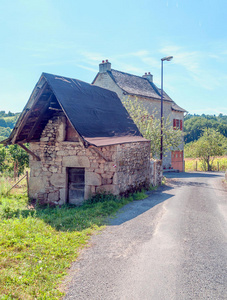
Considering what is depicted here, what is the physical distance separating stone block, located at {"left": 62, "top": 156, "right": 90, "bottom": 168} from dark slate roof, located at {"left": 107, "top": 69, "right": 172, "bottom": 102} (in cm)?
1244

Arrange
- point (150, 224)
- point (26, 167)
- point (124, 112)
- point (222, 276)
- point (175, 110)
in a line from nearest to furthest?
1. point (222, 276)
2. point (150, 224)
3. point (124, 112)
4. point (26, 167)
5. point (175, 110)

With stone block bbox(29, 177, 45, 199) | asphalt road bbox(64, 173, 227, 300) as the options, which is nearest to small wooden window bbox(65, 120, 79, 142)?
stone block bbox(29, 177, 45, 199)

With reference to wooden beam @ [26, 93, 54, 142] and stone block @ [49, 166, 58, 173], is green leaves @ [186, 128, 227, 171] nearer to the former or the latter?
stone block @ [49, 166, 58, 173]

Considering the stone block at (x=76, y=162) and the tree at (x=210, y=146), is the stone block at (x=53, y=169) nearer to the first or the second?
the stone block at (x=76, y=162)

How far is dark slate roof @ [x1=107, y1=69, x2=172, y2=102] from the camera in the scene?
2152 centimetres

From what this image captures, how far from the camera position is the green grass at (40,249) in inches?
147

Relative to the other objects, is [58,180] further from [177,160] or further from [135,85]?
[177,160]

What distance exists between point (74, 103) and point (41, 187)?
369cm

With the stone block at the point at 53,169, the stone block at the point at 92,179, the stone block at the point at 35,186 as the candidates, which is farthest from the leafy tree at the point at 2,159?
the stone block at the point at 92,179

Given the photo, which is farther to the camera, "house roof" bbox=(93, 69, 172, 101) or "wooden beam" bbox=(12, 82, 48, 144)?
"house roof" bbox=(93, 69, 172, 101)

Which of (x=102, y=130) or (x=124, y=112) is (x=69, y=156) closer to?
(x=102, y=130)

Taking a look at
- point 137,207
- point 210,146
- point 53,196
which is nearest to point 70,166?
point 53,196

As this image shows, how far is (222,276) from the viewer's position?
416 cm

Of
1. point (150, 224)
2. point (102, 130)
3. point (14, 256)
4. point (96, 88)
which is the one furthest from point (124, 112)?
point (14, 256)
